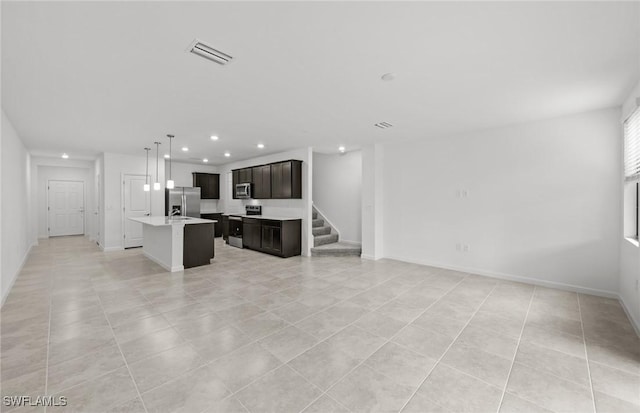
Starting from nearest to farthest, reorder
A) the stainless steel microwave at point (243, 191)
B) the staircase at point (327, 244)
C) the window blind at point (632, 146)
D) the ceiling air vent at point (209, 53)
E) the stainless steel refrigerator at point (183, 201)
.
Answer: the ceiling air vent at point (209, 53)
the window blind at point (632, 146)
the staircase at point (327, 244)
the stainless steel microwave at point (243, 191)
the stainless steel refrigerator at point (183, 201)

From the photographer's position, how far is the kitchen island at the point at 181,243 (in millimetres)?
5270

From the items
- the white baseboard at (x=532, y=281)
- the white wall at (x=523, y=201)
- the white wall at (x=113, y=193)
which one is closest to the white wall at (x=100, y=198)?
the white wall at (x=113, y=193)

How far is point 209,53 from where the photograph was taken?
2.37 meters

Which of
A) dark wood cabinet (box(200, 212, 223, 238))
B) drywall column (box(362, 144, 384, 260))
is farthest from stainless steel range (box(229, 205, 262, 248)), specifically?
drywall column (box(362, 144, 384, 260))

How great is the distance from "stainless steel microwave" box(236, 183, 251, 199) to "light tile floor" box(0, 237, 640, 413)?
392cm

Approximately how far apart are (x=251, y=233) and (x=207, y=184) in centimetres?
363

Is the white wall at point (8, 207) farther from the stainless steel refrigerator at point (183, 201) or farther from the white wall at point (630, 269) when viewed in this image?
the white wall at point (630, 269)

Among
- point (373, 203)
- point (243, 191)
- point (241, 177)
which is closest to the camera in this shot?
point (373, 203)

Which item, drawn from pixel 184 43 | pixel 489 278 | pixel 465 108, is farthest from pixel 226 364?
pixel 489 278

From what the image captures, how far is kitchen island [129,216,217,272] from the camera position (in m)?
5.27

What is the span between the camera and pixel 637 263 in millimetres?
2988

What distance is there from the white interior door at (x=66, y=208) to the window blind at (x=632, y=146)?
14214mm

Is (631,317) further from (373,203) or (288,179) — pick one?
(288,179)

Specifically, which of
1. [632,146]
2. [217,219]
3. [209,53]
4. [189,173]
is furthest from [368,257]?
[189,173]
